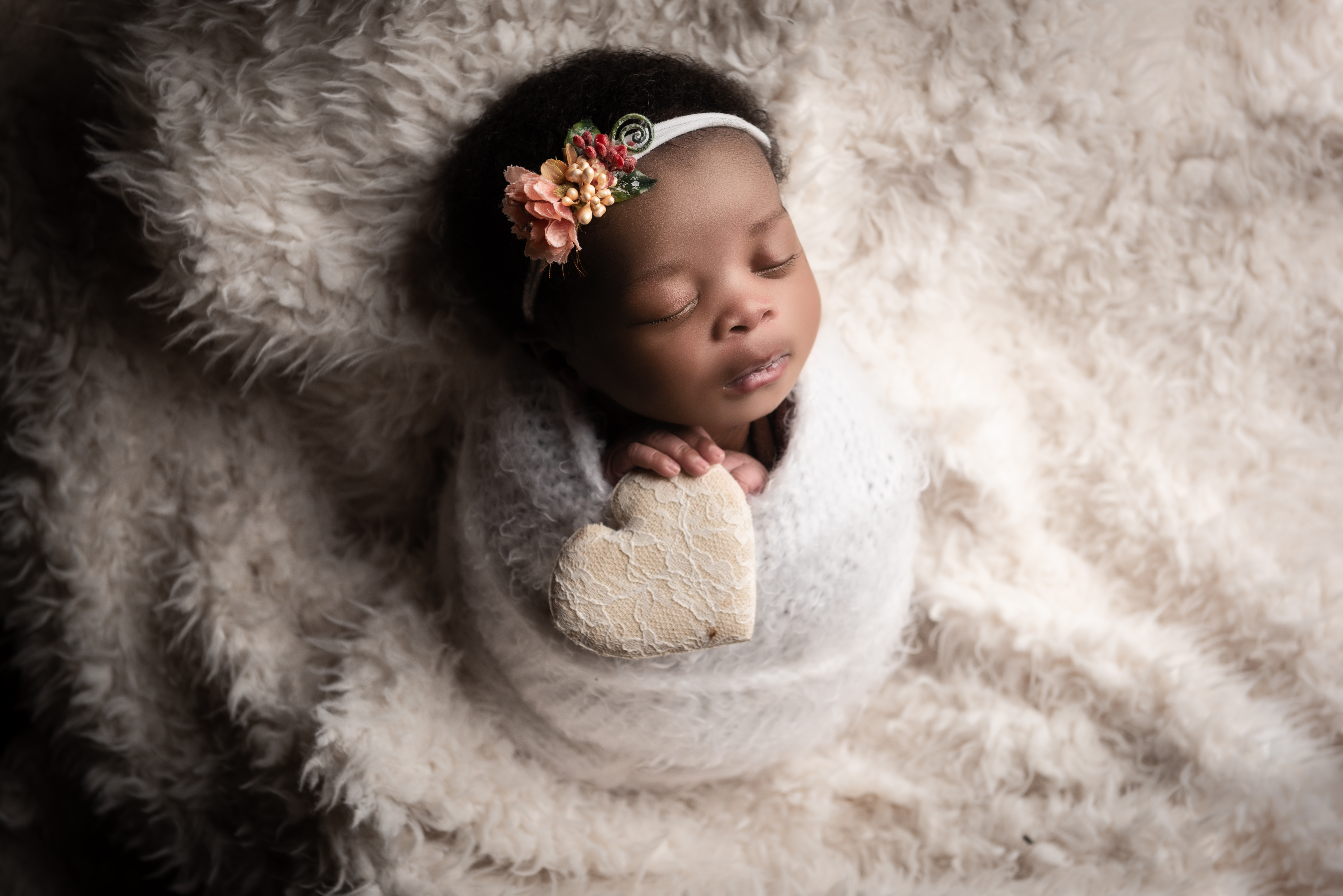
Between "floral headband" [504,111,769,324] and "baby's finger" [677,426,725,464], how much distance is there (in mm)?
192

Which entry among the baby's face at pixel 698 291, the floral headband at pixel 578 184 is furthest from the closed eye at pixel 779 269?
the floral headband at pixel 578 184

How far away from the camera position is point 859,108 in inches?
41.9

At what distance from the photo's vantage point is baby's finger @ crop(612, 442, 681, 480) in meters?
0.84

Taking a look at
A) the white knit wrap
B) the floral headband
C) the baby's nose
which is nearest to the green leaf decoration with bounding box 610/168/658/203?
the floral headband

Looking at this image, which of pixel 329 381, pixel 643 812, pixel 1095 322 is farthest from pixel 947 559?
pixel 329 381

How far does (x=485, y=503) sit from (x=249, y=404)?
350mm

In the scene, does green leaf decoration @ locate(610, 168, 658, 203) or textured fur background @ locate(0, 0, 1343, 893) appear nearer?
green leaf decoration @ locate(610, 168, 658, 203)

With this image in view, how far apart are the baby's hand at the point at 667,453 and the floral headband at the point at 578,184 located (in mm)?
182

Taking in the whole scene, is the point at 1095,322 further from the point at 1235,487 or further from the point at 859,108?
the point at 859,108

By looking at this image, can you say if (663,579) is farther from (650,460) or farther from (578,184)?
(578,184)

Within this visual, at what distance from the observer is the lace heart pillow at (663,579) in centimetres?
82

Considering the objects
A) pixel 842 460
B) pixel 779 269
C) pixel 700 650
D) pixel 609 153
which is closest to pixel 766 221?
pixel 779 269

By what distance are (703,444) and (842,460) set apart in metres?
0.16

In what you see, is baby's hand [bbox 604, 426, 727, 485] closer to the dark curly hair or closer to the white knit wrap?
the white knit wrap
